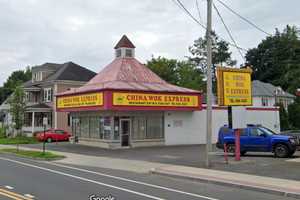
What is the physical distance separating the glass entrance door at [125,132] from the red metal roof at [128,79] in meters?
2.92

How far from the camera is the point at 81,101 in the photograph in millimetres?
36312

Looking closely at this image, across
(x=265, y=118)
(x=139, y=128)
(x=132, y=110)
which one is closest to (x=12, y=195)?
(x=132, y=110)

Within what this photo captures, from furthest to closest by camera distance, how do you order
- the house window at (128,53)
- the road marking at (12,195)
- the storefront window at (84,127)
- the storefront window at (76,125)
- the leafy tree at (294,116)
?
the leafy tree at (294,116) < the house window at (128,53) < the storefront window at (76,125) < the storefront window at (84,127) < the road marking at (12,195)

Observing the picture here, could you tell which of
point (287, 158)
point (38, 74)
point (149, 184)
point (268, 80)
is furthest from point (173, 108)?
point (268, 80)

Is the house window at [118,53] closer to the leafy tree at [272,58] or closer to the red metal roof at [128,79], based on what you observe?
the red metal roof at [128,79]

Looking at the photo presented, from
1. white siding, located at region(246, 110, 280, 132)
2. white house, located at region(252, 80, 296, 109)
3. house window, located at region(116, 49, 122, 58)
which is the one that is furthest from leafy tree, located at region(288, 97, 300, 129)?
house window, located at region(116, 49, 122, 58)

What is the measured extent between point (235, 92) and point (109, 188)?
10.6 metres

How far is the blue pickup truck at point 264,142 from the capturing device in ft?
77.5

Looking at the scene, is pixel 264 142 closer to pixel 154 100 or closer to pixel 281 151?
pixel 281 151

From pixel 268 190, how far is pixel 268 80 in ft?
267

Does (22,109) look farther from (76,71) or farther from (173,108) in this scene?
(173,108)

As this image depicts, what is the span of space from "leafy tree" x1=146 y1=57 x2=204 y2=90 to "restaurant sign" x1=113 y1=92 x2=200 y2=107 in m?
30.3

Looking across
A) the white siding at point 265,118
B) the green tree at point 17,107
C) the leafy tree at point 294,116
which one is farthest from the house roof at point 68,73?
the leafy tree at point 294,116

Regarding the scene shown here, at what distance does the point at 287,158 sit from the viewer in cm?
2314
